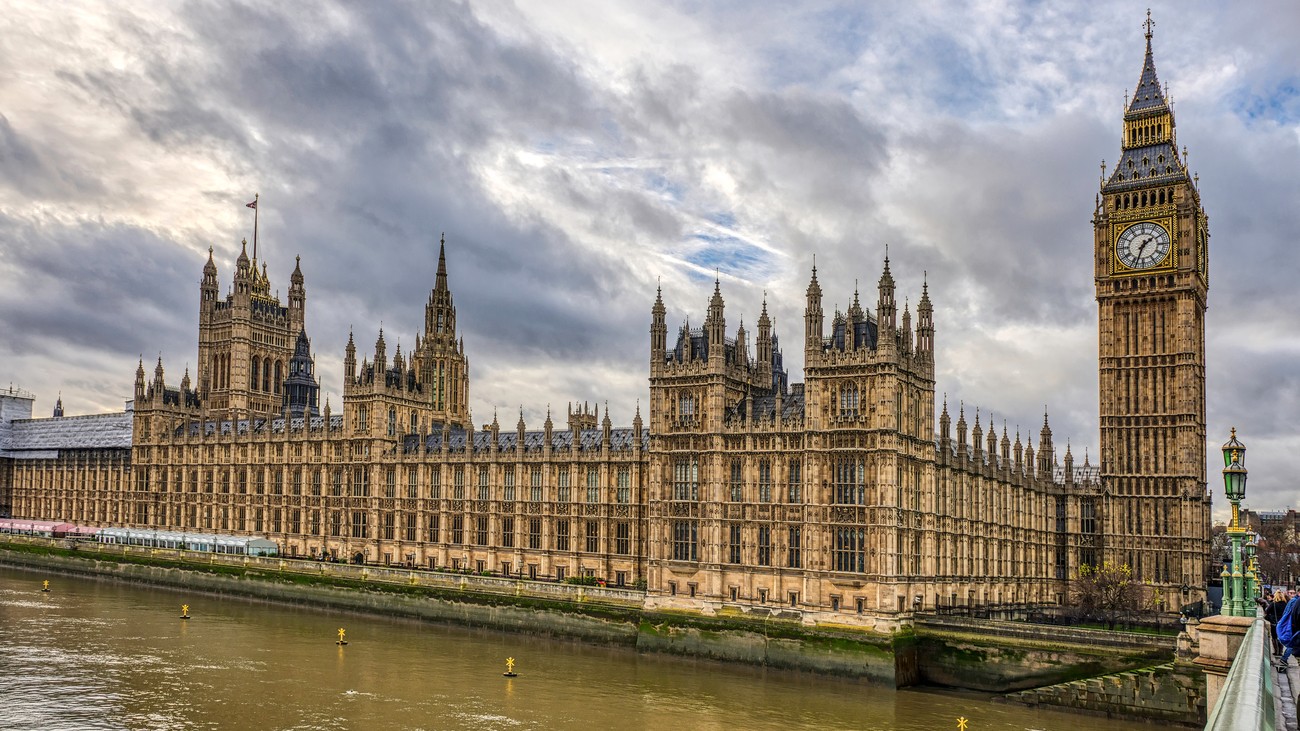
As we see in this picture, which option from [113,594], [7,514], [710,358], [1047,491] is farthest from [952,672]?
[7,514]

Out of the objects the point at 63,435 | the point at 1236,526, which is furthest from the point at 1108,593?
the point at 63,435

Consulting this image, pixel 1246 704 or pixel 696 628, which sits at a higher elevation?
pixel 1246 704

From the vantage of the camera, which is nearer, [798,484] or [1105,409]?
[798,484]

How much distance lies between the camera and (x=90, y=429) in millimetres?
153375

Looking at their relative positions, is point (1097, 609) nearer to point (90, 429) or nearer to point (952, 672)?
point (952, 672)

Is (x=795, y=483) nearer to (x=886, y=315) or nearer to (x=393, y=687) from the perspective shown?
(x=886, y=315)

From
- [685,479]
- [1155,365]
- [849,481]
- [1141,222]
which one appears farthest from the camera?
[1141,222]

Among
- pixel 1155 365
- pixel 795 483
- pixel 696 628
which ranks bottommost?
pixel 696 628

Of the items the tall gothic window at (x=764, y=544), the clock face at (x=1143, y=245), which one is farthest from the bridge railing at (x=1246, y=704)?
the clock face at (x=1143, y=245)

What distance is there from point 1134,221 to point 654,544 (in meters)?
55.2

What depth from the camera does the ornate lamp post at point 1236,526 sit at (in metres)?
25.0

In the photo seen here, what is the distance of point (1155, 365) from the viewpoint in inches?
3826

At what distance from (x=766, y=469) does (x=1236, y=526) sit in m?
50.1

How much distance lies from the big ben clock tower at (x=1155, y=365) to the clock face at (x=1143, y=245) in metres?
0.09
